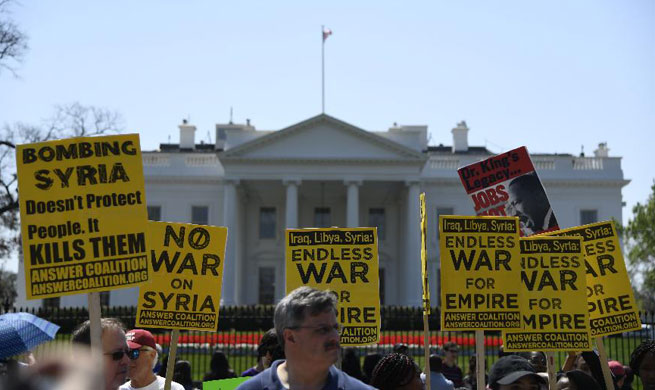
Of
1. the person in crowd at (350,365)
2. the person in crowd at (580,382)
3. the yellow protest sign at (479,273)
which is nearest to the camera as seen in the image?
the person in crowd at (580,382)

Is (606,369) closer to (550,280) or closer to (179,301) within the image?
(550,280)

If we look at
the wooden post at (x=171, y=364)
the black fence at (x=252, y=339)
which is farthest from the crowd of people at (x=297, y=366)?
the black fence at (x=252, y=339)

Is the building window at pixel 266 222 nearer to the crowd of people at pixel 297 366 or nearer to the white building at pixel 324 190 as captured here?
the white building at pixel 324 190

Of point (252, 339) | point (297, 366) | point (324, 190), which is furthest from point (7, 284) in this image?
point (297, 366)

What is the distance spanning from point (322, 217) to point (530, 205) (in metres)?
42.9

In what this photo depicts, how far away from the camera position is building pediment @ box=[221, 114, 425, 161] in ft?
153

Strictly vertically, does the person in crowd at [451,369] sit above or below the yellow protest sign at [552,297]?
below

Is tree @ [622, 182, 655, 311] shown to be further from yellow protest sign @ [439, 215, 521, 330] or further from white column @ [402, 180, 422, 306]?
yellow protest sign @ [439, 215, 521, 330]

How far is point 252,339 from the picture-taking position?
1967 cm

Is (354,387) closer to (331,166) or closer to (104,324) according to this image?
(104,324)

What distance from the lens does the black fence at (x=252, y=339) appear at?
63.4 ft

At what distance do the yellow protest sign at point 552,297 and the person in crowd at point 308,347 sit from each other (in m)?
3.12

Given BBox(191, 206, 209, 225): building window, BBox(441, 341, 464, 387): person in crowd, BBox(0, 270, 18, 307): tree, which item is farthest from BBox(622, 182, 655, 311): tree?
BBox(0, 270, 18, 307): tree

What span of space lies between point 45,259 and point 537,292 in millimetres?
3798
